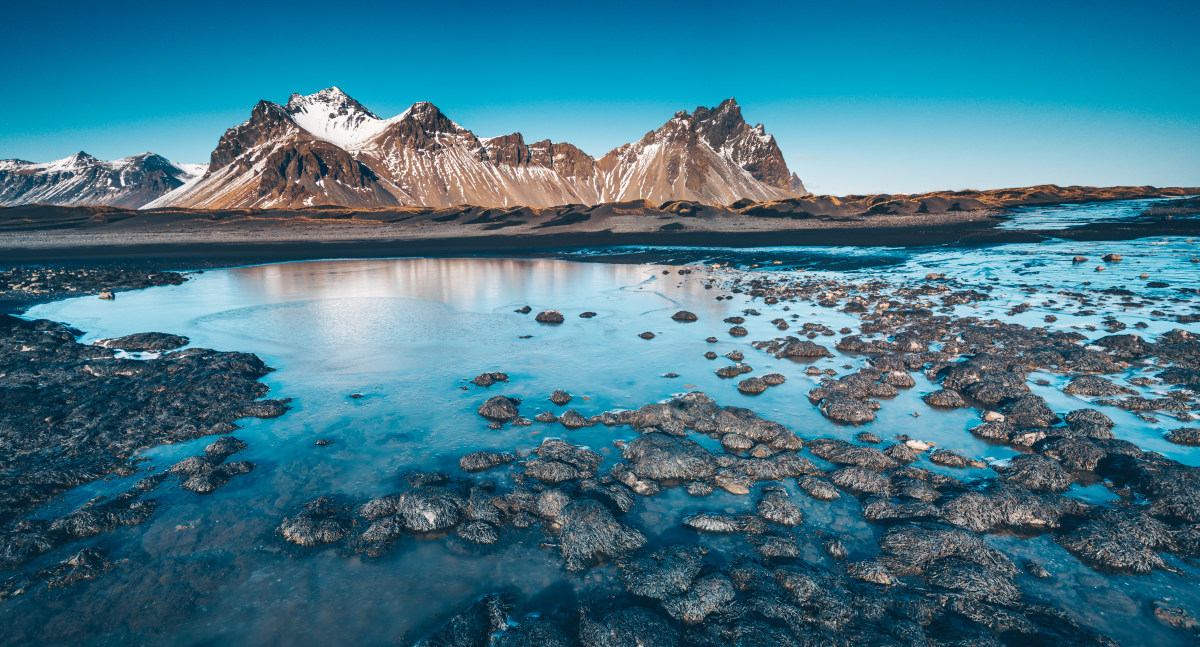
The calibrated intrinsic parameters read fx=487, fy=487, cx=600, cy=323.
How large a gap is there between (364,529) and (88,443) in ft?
23.0

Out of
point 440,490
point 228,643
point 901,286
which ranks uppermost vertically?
point 901,286

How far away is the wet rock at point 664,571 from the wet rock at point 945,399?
7.89 metres

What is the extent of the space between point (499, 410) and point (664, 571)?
20.0 ft

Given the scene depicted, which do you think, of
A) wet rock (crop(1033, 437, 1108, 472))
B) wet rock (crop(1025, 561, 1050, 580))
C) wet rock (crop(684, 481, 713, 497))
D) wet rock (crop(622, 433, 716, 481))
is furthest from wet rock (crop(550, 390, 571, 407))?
wet rock (crop(1033, 437, 1108, 472))

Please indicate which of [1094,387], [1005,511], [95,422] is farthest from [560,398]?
[1094,387]

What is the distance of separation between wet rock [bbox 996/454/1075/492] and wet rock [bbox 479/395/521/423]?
9377 millimetres

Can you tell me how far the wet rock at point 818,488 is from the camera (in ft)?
25.6

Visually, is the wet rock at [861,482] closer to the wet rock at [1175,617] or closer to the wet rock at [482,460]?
the wet rock at [1175,617]

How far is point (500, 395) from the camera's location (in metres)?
12.5

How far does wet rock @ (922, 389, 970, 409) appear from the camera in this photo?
36.4ft

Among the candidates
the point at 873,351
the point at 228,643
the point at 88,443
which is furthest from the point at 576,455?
the point at 873,351

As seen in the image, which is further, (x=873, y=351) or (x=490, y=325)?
(x=490, y=325)

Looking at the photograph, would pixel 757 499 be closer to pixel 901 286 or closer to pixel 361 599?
pixel 361 599

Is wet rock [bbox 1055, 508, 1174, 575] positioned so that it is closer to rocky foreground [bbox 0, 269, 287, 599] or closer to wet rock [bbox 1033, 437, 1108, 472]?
wet rock [bbox 1033, 437, 1108, 472]
